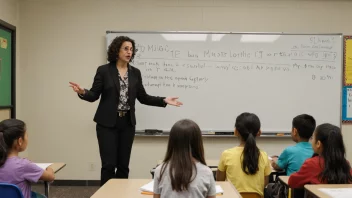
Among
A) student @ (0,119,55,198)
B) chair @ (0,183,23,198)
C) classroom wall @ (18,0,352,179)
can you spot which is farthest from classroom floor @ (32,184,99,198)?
chair @ (0,183,23,198)

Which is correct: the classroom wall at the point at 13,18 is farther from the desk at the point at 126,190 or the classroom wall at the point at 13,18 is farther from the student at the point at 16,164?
the desk at the point at 126,190

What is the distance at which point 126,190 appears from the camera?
6.42 feet

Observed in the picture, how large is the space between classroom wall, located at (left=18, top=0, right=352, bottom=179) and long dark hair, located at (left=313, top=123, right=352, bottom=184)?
2.46 meters

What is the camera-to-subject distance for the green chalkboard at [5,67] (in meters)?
4.20

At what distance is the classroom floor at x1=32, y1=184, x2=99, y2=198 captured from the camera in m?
4.23

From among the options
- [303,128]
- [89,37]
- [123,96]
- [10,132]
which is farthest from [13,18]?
[303,128]

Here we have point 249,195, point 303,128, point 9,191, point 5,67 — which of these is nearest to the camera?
point 9,191

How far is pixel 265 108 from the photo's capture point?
4555 millimetres

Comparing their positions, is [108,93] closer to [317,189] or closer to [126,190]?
[126,190]

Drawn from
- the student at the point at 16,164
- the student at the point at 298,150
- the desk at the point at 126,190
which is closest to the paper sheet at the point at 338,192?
the desk at the point at 126,190

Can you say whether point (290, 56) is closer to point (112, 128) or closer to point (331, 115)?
point (331, 115)

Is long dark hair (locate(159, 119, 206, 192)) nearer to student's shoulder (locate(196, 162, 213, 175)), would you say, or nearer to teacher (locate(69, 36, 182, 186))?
student's shoulder (locate(196, 162, 213, 175))

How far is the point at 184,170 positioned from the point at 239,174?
2.83 feet

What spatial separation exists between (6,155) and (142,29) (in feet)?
9.58
